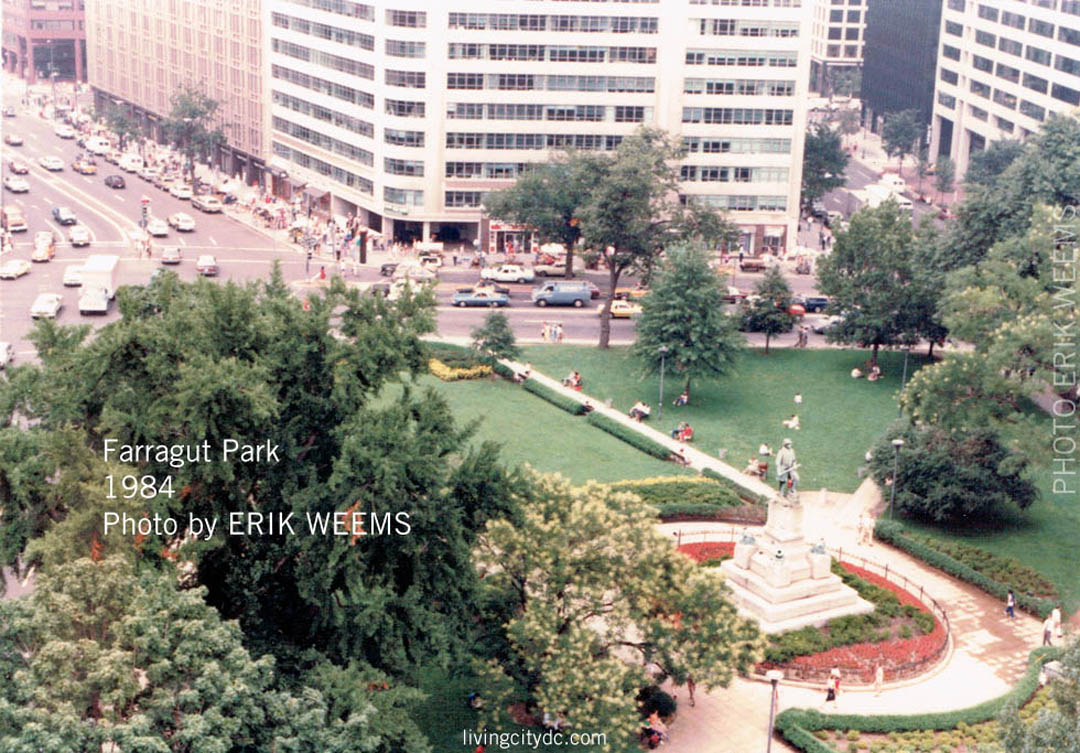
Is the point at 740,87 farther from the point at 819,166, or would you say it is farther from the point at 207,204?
the point at 207,204

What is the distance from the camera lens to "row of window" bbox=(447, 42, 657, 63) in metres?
122

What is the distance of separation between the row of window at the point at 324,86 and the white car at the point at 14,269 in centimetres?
3081

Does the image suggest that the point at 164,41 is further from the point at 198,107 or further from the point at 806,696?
the point at 806,696

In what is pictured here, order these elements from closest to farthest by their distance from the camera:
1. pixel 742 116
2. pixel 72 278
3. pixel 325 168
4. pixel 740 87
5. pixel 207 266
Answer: pixel 72 278, pixel 207 266, pixel 740 87, pixel 742 116, pixel 325 168

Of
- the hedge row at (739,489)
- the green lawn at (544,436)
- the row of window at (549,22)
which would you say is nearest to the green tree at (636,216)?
the green lawn at (544,436)

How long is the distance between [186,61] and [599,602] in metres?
125

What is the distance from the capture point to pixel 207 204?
140 meters

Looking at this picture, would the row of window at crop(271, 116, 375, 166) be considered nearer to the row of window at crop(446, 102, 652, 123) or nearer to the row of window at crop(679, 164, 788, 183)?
the row of window at crop(446, 102, 652, 123)

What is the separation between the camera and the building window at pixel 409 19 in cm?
12044

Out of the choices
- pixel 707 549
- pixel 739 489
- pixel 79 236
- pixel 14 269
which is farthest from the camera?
pixel 79 236

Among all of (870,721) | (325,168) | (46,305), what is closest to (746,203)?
(325,168)

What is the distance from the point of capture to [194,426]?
4466 cm

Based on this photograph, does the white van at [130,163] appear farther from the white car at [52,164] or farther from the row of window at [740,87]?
the row of window at [740,87]

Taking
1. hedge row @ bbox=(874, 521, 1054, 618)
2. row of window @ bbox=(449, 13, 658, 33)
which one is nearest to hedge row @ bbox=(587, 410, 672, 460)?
hedge row @ bbox=(874, 521, 1054, 618)
